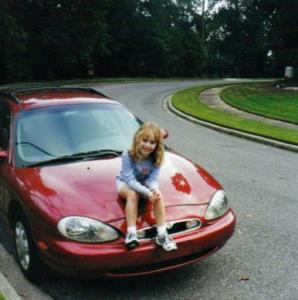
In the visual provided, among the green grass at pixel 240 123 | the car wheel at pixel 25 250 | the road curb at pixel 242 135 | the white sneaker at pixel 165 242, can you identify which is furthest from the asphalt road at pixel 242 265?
the green grass at pixel 240 123

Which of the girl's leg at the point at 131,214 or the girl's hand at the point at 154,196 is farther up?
the girl's hand at the point at 154,196

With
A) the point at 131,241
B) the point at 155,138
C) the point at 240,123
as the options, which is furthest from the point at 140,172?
the point at 240,123

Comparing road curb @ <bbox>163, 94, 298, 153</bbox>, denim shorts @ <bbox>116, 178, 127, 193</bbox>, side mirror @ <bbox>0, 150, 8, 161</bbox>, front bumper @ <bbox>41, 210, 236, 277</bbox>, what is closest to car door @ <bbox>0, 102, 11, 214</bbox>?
side mirror @ <bbox>0, 150, 8, 161</bbox>

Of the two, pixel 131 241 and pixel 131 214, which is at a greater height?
pixel 131 214

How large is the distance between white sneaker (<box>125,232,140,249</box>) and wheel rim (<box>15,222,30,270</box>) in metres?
1.08

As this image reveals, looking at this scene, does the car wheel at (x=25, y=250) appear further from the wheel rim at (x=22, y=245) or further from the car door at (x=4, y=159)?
the car door at (x=4, y=159)

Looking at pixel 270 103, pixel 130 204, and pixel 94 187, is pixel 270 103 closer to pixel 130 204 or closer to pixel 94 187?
pixel 94 187

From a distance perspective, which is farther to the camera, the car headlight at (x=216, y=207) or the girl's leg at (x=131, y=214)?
the car headlight at (x=216, y=207)

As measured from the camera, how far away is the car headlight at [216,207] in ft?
15.4

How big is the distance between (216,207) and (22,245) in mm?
1875

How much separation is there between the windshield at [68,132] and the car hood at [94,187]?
28 cm

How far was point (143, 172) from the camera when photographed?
4.84 metres

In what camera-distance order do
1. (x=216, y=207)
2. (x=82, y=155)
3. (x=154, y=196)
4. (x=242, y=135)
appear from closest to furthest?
(x=154, y=196) → (x=216, y=207) → (x=82, y=155) → (x=242, y=135)

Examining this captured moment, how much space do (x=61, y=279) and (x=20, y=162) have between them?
1318 mm
